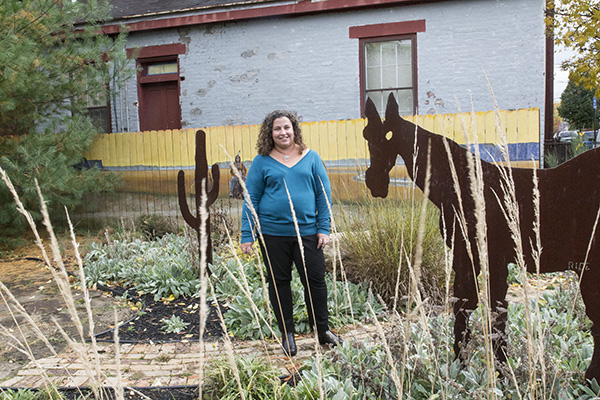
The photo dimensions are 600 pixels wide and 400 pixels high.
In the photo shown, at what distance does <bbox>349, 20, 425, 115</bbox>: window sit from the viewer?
345 inches

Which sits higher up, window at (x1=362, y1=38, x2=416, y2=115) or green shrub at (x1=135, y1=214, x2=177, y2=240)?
window at (x1=362, y1=38, x2=416, y2=115)

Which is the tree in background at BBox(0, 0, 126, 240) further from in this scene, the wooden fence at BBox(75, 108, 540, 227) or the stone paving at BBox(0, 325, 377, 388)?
the stone paving at BBox(0, 325, 377, 388)

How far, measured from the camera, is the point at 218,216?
6641 mm

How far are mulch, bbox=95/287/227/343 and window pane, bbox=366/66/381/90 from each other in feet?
19.7

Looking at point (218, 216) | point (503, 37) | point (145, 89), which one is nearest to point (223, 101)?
point (145, 89)

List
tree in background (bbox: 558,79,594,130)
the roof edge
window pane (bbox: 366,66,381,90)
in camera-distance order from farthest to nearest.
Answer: tree in background (bbox: 558,79,594,130) → window pane (bbox: 366,66,381,90) → the roof edge

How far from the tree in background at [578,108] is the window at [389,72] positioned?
23382mm

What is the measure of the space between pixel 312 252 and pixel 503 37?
683 cm

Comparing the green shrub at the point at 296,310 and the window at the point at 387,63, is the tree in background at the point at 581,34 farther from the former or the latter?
the green shrub at the point at 296,310

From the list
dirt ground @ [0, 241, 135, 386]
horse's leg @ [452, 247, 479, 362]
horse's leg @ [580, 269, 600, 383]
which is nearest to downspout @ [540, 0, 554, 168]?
horse's leg @ [580, 269, 600, 383]

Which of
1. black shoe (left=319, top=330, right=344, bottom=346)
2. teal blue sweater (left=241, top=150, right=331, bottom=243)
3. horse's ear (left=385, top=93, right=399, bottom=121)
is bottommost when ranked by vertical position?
black shoe (left=319, top=330, right=344, bottom=346)

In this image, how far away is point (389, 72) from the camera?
9.07 metres

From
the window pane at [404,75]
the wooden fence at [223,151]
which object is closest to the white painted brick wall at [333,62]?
the window pane at [404,75]

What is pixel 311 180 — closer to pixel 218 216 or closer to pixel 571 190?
pixel 571 190
